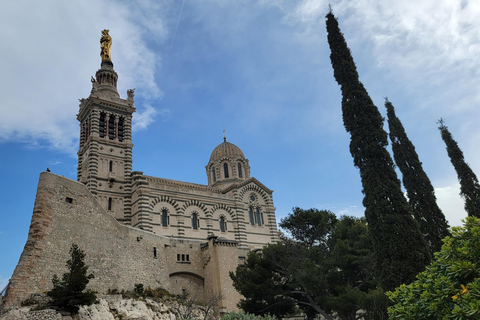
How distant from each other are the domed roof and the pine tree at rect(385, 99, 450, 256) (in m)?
20.3

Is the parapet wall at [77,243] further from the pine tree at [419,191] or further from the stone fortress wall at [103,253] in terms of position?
the pine tree at [419,191]

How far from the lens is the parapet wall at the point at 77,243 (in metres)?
17.9

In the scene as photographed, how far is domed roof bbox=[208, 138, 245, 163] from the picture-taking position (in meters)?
43.8

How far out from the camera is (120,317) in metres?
20.1

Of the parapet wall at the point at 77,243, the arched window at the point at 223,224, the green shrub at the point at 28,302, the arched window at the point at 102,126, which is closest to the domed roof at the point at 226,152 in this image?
the arched window at the point at 223,224

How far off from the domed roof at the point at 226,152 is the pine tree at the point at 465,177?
2100 centimetres

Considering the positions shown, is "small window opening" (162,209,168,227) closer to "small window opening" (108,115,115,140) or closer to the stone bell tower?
the stone bell tower

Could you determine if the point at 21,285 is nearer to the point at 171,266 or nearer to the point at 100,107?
the point at 171,266

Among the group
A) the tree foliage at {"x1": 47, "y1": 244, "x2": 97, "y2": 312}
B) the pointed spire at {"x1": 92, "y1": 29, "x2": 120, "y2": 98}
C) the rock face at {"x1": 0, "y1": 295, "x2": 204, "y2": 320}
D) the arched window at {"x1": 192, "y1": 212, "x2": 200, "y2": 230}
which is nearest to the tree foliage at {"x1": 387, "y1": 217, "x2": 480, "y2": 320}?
the tree foliage at {"x1": 47, "y1": 244, "x2": 97, "y2": 312}

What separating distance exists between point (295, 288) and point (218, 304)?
6963 mm

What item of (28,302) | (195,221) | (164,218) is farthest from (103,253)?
(195,221)

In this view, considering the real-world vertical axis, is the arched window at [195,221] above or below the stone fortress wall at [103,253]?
above

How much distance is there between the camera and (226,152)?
43938 millimetres

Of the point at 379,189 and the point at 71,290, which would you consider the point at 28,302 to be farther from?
the point at 379,189
